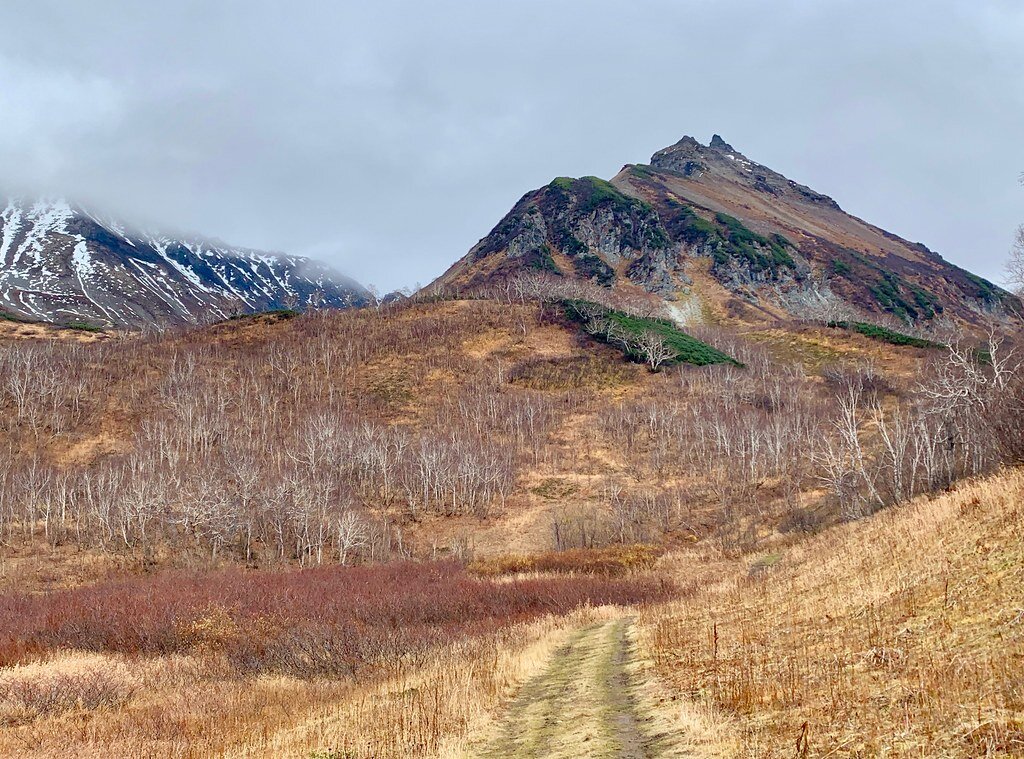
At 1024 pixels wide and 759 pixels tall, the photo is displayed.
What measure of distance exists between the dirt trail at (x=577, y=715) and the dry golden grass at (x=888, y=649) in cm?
114

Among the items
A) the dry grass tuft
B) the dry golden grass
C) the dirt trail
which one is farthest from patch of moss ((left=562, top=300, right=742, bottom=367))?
the dirt trail

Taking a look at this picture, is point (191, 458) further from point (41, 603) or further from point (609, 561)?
point (609, 561)

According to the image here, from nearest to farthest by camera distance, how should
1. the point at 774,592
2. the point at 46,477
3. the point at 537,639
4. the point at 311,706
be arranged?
the point at 311,706
the point at 774,592
the point at 537,639
the point at 46,477

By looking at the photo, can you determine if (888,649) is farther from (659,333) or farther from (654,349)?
(659,333)

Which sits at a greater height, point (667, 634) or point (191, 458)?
point (191, 458)

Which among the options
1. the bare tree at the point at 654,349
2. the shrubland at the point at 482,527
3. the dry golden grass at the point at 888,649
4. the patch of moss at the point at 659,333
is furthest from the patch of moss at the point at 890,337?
the dry golden grass at the point at 888,649

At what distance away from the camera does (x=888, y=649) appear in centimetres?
1022

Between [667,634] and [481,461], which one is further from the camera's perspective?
[481,461]

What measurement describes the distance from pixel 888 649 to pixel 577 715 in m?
5.51

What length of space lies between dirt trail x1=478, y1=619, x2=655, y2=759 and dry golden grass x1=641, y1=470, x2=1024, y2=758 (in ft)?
3.75

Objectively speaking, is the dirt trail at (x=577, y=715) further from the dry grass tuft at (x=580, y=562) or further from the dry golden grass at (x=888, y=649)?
the dry grass tuft at (x=580, y=562)

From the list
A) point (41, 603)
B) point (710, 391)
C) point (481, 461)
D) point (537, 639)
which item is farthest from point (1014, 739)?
point (710, 391)

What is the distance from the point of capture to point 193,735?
13680mm

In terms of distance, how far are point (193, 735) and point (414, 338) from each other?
123 m
